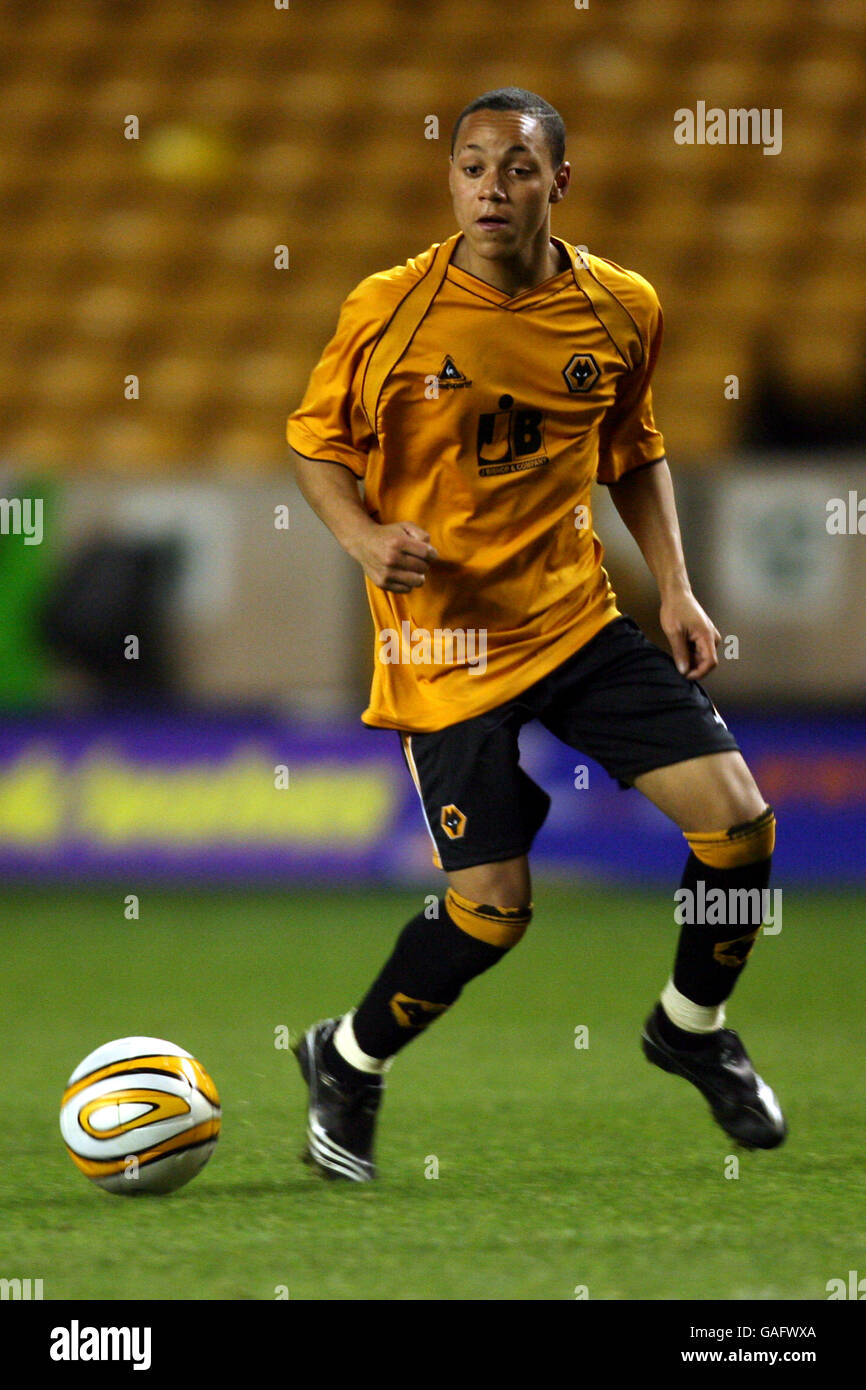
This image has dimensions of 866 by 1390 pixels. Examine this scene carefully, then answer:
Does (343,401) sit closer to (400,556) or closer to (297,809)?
(400,556)

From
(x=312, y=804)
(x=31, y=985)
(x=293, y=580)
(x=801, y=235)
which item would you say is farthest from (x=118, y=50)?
(x=31, y=985)

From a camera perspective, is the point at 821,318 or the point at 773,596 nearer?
the point at 773,596

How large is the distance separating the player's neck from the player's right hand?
0.53 metres

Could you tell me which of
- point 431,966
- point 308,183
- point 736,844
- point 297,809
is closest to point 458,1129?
point 431,966

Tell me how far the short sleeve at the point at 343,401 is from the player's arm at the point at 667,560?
0.59 m

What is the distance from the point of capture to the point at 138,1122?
3.65 meters

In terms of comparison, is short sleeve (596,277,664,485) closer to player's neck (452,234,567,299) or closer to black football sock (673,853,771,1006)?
player's neck (452,234,567,299)

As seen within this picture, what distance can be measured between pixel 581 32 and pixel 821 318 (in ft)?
10.2

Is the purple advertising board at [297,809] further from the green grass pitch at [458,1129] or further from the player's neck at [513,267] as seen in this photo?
the player's neck at [513,267]

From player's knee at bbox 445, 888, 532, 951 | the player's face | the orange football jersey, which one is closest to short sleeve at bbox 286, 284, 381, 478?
the orange football jersey

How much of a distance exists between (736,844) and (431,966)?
611 mm

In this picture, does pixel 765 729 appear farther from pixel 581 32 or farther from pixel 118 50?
pixel 118 50

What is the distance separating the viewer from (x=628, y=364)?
3887mm

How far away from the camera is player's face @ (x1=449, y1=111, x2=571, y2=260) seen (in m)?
3.62
